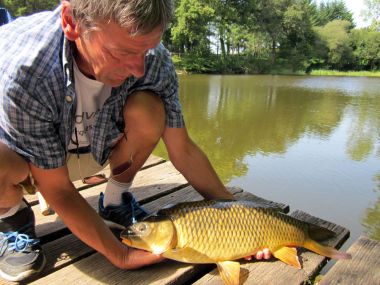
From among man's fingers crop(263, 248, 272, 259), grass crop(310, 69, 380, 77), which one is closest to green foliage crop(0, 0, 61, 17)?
grass crop(310, 69, 380, 77)

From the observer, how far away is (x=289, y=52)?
33.6 m

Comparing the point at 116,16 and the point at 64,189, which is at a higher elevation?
the point at 116,16

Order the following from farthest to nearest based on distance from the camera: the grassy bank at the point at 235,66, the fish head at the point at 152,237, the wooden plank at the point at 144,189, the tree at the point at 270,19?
1. the tree at the point at 270,19
2. the grassy bank at the point at 235,66
3. the wooden plank at the point at 144,189
4. the fish head at the point at 152,237

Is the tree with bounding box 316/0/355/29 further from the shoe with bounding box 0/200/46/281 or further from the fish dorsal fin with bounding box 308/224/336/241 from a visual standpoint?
the shoe with bounding box 0/200/46/281

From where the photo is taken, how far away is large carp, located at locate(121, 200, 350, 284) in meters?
1.34

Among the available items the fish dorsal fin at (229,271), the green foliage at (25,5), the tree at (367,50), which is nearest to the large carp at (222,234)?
the fish dorsal fin at (229,271)

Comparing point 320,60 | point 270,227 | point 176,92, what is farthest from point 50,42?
point 320,60

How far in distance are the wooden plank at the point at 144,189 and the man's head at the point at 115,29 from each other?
78 cm

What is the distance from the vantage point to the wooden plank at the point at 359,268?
141 centimetres

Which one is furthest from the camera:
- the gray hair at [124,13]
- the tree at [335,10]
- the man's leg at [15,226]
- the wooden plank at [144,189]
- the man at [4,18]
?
the tree at [335,10]

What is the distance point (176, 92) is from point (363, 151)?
4.22 metres

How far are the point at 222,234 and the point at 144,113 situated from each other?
1.83ft

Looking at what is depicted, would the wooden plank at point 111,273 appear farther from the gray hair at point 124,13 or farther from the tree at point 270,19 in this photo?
the tree at point 270,19

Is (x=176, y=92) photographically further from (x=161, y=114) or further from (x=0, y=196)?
(x=0, y=196)
